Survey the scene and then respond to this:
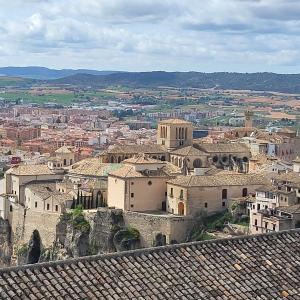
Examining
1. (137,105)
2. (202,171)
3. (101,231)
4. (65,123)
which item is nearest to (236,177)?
(202,171)

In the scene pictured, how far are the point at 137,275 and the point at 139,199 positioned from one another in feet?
98.4

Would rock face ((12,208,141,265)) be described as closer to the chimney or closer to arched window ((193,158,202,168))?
the chimney

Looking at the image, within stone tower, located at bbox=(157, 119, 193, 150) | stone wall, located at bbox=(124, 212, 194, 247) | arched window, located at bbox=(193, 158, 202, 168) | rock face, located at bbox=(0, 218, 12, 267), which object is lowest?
rock face, located at bbox=(0, 218, 12, 267)

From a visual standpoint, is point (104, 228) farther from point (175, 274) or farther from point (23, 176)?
point (175, 274)

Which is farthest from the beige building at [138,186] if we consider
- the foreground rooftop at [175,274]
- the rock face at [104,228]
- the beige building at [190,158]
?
the foreground rooftop at [175,274]

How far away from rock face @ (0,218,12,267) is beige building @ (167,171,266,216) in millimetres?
9698

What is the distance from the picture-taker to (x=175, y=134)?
5003 centimetres

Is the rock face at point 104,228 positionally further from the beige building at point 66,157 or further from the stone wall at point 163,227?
the beige building at point 66,157

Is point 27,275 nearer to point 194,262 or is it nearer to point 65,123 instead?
point 194,262

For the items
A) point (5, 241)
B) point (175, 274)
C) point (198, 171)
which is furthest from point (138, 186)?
point (175, 274)

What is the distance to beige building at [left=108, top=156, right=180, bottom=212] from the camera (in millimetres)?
39125

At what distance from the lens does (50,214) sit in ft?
134

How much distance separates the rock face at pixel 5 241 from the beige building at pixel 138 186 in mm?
6817

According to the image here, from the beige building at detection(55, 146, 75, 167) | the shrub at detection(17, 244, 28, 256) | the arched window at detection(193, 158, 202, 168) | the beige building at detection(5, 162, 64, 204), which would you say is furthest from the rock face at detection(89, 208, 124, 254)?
the beige building at detection(55, 146, 75, 167)
